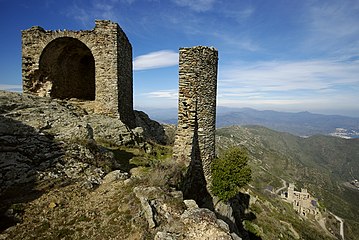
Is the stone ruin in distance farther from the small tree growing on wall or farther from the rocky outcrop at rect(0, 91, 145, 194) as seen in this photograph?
the rocky outcrop at rect(0, 91, 145, 194)

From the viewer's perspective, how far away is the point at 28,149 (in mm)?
8086

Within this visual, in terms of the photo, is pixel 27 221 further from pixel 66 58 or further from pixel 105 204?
pixel 66 58

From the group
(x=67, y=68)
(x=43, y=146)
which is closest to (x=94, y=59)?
(x=67, y=68)

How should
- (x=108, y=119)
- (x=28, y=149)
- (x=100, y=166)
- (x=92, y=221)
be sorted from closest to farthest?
(x=92, y=221), (x=28, y=149), (x=100, y=166), (x=108, y=119)

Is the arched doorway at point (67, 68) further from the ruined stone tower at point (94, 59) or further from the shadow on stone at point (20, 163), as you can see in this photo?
the shadow on stone at point (20, 163)

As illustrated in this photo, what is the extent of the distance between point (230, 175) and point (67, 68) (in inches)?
649

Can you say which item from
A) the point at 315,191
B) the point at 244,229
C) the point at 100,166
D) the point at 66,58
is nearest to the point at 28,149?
the point at 100,166

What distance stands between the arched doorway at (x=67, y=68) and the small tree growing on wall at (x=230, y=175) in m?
14.4

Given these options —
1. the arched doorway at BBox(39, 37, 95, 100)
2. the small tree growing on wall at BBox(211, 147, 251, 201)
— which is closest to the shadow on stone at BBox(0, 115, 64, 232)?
the arched doorway at BBox(39, 37, 95, 100)

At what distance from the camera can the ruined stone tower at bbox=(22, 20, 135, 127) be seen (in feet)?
49.5

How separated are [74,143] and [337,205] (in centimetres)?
12961

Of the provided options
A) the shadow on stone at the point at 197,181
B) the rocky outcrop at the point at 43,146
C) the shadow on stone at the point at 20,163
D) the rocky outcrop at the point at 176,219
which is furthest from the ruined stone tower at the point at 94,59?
the rocky outcrop at the point at 176,219

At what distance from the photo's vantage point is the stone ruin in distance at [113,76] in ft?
41.3

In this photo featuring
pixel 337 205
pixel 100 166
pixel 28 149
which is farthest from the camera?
pixel 337 205
